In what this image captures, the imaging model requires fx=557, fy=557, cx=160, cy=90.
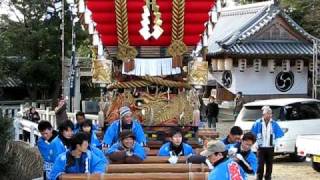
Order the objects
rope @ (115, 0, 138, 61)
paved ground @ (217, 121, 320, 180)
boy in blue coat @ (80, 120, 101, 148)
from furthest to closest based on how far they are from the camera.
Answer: paved ground @ (217, 121, 320, 180) → rope @ (115, 0, 138, 61) → boy in blue coat @ (80, 120, 101, 148)

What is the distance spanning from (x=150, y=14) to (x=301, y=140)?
4.87 m

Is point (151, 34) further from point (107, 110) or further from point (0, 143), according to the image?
point (0, 143)

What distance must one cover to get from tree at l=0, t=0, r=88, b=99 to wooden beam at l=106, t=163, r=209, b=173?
20.6m

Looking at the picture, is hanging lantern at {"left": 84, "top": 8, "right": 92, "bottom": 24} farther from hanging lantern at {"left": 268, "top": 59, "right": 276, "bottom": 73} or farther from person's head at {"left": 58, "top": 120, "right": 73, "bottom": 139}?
hanging lantern at {"left": 268, "top": 59, "right": 276, "bottom": 73}

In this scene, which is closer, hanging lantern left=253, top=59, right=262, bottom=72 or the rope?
the rope

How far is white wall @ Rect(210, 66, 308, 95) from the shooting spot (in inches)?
1029

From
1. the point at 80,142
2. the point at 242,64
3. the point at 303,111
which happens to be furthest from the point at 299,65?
the point at 80,142

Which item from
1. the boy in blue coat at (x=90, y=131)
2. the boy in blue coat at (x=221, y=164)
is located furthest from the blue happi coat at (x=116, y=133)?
the boy in blue coat at (x=221, y=164)

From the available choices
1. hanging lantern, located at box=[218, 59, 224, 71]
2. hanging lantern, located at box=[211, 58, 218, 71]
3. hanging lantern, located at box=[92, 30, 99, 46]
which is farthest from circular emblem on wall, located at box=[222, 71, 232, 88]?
hanging lantern, located at box=[92, 30, 99, 46]

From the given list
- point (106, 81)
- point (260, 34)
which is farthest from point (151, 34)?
point (260, 34)

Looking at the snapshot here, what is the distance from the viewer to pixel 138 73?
7.78 meters

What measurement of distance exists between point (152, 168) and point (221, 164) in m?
1.99

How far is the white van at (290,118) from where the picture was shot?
12.6 meters

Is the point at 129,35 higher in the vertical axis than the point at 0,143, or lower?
higher
